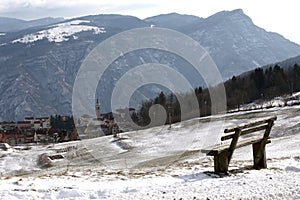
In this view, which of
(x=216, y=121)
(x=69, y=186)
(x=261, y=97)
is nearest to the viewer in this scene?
(x=69, y=186)

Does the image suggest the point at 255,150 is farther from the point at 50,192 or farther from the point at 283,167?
the point at 50,192

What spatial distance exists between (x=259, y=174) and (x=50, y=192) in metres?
6.79

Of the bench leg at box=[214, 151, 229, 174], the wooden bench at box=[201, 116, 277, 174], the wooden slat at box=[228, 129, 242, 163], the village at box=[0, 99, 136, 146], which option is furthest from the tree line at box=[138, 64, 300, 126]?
the bench leg at box=[214, 151, 229, 174]

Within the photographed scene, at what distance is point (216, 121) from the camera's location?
74188mm

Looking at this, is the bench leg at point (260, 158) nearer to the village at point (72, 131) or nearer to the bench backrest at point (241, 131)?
the bench backrest at point (241, 131)

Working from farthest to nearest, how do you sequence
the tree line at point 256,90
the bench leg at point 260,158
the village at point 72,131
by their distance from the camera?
1. the tree line at point 256,90
2. the village at point 72,131
3. the bench leg at point 260,158

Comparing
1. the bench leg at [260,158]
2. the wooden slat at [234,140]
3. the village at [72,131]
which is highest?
the wooden slat at [234,140]

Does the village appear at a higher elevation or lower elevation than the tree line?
lower

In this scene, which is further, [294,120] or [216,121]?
[216,121]

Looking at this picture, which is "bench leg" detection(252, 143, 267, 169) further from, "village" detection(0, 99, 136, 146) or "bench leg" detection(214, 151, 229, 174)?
"village" detection(0, 99, 136, 146)

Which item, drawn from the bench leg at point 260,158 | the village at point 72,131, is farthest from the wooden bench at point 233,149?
the village at point 72,131

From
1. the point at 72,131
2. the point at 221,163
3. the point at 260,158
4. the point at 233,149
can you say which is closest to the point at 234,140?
the point at 233,149

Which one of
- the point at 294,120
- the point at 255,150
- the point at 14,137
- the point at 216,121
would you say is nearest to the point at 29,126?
the point at 14,137

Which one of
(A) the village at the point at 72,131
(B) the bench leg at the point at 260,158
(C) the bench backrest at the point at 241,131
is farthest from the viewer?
(A) the village at the point at 72,131
